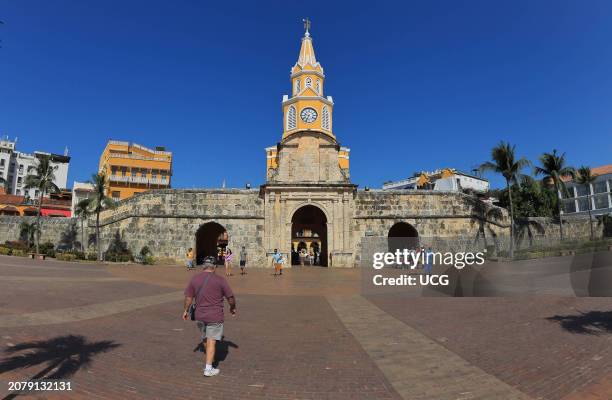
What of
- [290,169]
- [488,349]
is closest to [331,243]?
[290,169]

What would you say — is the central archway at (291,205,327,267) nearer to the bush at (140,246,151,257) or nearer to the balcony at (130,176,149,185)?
the bush at (140,246,151,257)

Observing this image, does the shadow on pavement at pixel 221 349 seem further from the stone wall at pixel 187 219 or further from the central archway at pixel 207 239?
the central archway at pixel 207 239

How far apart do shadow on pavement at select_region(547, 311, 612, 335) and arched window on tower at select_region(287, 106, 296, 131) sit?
38.4 m

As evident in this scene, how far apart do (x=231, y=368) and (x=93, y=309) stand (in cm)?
600

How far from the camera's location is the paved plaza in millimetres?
4871

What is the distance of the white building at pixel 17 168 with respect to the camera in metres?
74.2

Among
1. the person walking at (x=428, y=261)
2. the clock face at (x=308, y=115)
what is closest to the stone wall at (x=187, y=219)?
the person walking at (x=428, y=261)

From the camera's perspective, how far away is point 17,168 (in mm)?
78188

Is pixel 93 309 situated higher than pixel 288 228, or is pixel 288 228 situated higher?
pixel 288 228

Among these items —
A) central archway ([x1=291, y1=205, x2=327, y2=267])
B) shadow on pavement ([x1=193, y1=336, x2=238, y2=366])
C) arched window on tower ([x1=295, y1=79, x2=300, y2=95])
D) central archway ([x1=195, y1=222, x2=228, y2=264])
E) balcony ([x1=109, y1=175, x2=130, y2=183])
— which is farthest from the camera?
balcony ([x1=109, y1=175, x2=130, y2=183])

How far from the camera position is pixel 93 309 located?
9.70m

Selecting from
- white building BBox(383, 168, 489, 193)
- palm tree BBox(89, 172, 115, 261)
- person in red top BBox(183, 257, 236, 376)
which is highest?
white building BBox(383, 168, 489, 193)

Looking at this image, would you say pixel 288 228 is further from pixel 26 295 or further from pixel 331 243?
pixel 26 295

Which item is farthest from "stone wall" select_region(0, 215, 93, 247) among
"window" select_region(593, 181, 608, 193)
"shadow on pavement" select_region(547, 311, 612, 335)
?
"window" select_region(593, 181, 608, 193)
